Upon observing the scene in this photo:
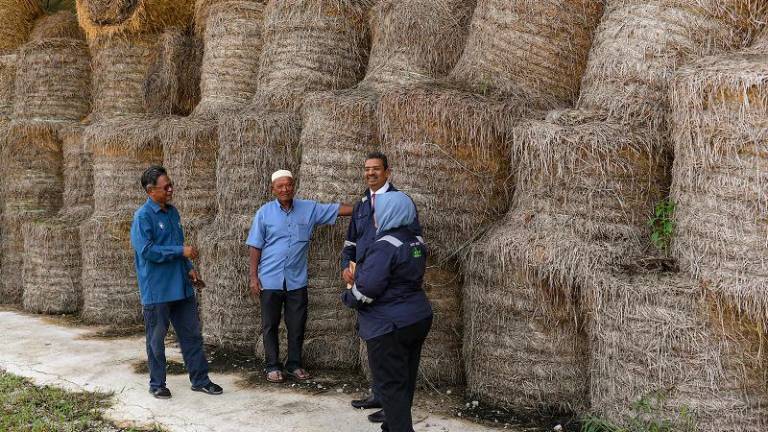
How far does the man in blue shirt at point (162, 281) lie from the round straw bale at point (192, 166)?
5.81 ft

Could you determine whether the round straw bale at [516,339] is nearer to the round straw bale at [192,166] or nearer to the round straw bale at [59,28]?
the round straw bale at [192,166]

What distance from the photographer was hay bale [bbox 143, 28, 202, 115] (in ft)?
25.0

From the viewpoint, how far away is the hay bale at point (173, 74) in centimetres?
762

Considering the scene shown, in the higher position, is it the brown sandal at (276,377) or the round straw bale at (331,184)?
the round straw bale at (331,184)

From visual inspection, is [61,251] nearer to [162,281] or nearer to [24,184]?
[24,184]

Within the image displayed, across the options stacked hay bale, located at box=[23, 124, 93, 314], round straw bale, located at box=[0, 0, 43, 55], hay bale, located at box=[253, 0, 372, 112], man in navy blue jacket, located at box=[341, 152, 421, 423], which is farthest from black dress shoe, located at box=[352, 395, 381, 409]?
round straw bale, located at box=[0, 0, 43, 55]

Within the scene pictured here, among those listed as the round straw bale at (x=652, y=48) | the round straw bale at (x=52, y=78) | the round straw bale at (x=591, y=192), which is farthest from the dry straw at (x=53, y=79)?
the round straw bale at (x=652, y=48)

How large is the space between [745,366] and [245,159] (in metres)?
4.11

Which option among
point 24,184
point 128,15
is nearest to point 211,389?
point 128,15

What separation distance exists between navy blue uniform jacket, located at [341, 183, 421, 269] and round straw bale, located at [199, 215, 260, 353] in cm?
168

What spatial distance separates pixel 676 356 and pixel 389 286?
1.54 meters

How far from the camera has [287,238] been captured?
5.17 m

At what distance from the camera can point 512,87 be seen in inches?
190

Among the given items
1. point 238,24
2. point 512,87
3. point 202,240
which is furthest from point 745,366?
point 238,24
